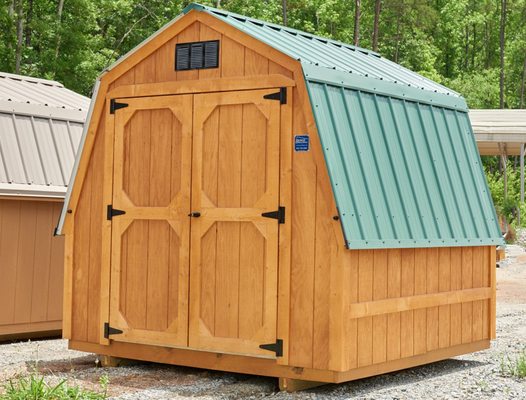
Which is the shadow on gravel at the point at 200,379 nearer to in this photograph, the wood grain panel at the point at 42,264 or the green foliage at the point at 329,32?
the wood grain panel at the point at 42,264

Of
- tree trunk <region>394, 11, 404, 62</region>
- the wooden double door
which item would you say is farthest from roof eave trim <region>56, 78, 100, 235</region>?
tree trunk <region>394, 11, 404, 62</region>

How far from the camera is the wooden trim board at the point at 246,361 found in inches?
312

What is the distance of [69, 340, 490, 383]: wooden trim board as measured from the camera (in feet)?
26.0

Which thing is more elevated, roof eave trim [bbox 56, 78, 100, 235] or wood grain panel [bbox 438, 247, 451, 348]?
roof eave trim [bbox 56, 78, 100, 235]

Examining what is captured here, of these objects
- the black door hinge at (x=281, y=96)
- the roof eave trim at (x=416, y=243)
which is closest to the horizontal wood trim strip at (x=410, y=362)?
the roof eave trim at (x=416, y=243)

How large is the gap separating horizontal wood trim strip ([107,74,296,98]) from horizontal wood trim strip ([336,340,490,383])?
2425mm

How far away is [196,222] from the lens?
8609 millimetres

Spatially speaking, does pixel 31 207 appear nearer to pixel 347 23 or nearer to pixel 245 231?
pixel 245 231

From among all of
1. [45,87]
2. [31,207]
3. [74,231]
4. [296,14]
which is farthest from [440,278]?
[296,14]

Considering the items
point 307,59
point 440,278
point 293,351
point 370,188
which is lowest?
point 293,351

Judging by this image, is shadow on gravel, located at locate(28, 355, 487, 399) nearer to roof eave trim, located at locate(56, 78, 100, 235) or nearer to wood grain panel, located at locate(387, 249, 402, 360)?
wood grain panel, located at locate(387, 249, 402, 360)

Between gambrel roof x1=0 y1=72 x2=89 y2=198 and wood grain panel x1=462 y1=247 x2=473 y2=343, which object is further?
gambrel roof x1=0 y1=72 x2=89 y2=198

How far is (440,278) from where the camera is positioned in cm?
918

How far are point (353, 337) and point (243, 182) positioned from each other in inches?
63.7
